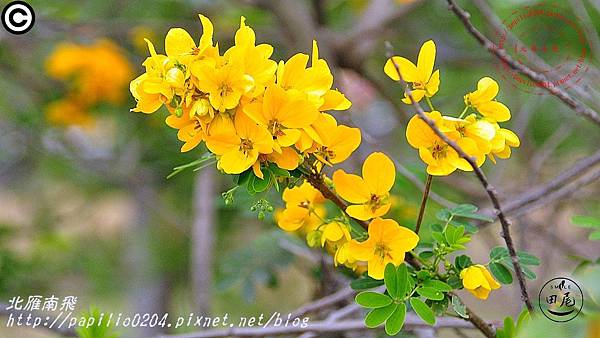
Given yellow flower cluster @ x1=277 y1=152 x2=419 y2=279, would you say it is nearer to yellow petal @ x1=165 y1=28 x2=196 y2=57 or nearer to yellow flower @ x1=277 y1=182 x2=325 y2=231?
yellow flower @ x1=277 y1=182 x2=325 y2=231

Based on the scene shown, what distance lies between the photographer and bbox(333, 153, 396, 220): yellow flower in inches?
18.4

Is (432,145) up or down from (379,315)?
up

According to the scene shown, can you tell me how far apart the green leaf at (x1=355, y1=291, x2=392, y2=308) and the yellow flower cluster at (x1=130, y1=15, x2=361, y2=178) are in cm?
10

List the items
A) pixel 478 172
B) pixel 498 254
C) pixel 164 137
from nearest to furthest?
pixel 478 172, pixel 498 254, pixel 164 137

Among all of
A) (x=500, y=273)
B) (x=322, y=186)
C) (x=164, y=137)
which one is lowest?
(x=164, y=137)

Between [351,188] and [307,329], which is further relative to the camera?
[307,329]

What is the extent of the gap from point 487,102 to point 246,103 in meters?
0.16

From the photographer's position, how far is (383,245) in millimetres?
469

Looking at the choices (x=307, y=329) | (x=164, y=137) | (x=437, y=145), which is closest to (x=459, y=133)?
(x=437, y=145)

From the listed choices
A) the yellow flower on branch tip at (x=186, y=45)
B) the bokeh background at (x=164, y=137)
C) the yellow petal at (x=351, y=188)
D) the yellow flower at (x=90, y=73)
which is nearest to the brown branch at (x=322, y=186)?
the yellow petal at (x=351, y=188)

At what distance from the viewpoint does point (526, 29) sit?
1.31 m

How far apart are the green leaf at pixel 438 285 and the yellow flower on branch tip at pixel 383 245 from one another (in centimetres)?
3

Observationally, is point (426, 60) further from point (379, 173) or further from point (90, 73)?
point (90, 73)

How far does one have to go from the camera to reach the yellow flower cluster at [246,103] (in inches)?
16.9
